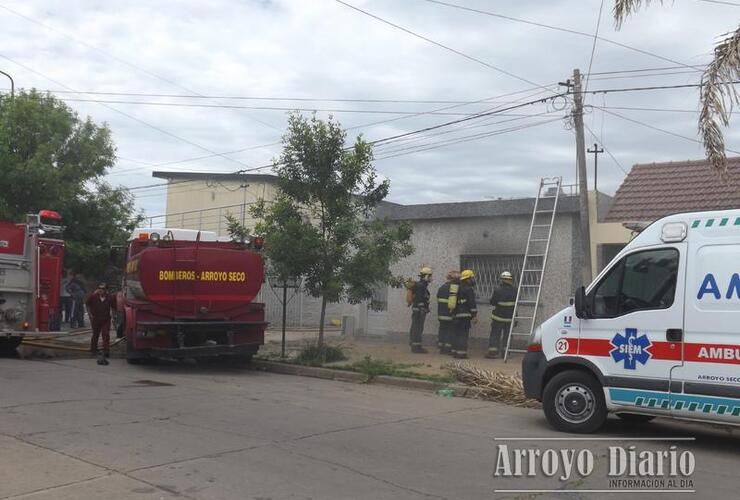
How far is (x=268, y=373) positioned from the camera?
46.0ft

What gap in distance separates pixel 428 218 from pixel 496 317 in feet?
10.9

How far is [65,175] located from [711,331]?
723 inches

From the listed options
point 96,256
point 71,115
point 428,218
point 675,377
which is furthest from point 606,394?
point 71,115

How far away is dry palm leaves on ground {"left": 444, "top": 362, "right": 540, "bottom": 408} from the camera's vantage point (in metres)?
10.4

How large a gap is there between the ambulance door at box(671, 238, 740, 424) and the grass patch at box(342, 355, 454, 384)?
16.4ft

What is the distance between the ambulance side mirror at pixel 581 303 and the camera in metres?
8.05

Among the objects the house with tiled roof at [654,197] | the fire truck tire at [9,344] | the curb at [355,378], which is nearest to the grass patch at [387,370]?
the curb at [355,378]

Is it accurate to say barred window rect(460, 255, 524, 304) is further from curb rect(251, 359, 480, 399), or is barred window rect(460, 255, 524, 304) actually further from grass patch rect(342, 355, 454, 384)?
curb rect(251, 359, 480, 399)

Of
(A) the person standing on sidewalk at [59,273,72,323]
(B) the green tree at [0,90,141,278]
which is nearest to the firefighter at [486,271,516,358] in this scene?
(B) the green tree at [0,90,141,278]

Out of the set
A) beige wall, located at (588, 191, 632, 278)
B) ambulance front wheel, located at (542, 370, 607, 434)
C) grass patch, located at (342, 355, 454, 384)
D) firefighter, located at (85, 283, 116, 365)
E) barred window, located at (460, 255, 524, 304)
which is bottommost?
grass patch, located at (342, 355, 454, 384)

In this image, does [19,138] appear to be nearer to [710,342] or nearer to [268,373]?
[268,373]

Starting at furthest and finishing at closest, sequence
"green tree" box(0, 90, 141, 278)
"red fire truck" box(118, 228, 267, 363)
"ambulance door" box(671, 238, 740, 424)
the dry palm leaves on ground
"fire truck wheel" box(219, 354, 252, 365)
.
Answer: "green tree" box(0, 90, 141, 278) → "fire truck wheel" box(219, 354, 252, 365) → "red fire truck" box(118, 228, 267, 363) → the dry palm leaves on ground → "ambulance door" box(671, 238, 740, 424)

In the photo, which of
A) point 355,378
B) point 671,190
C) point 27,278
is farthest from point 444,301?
point 27,278

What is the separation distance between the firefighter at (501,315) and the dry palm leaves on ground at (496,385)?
3.17 metres
